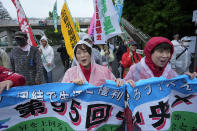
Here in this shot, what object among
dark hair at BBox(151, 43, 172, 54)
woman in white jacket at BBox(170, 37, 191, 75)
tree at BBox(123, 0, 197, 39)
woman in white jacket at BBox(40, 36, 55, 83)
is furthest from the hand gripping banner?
tree at BBox(123, 0, 197, 39)

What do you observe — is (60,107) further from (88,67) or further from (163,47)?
(163,47)

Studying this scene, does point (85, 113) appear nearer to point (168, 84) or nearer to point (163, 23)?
point (168, 84)

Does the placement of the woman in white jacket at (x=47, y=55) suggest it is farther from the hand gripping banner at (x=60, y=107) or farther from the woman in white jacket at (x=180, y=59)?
the woman in white jacket at (x=180, y=59)

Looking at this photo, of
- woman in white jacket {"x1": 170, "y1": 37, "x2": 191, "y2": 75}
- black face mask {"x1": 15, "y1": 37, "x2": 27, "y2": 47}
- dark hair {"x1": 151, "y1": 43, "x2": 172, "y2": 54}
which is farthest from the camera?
woman in white jacket {"x1": 170, "y1": 37, "x2": 191, "y2": 75}

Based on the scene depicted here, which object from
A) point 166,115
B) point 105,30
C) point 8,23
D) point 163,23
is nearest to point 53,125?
point 166,115

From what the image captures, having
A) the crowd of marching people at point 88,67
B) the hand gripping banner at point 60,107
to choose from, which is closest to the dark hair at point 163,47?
the crowd of marching people at point 88,67

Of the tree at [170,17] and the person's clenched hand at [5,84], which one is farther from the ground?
the tree at [170,17]

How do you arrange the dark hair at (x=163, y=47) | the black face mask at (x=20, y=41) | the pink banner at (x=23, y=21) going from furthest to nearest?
the pink banner at (x=23, y=21) < the black face mask at (x=20, y=41) < the dark hair at (x=163, y=47)

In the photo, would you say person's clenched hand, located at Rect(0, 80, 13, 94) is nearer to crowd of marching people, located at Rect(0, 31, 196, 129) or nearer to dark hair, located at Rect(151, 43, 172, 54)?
crowd of marching people, located at Rect(0, 31, 196, 129)

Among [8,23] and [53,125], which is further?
[8,23]

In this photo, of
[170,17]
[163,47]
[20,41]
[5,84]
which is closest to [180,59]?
[163,47]

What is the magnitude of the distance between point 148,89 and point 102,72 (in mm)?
832

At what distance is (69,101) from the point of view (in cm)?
185

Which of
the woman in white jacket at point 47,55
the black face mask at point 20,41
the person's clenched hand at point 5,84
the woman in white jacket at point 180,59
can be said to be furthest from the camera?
the woman in white jacket at point 47,55
